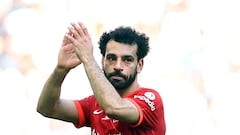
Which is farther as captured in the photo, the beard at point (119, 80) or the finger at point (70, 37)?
the beard at point (119, 80)

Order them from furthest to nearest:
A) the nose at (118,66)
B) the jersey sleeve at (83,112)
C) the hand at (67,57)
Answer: the jersey sleeve at (83,112), the hand at (67,57), the nose at (118,66)

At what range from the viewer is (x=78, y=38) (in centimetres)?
357

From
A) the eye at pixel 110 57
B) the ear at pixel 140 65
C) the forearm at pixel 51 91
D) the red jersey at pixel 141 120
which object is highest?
the eye at pixel 110 57

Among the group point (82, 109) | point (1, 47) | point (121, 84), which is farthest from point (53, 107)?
point (1, 47)

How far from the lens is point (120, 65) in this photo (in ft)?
12.1

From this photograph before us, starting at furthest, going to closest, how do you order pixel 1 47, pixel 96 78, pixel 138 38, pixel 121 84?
1. pixel 1 47
2. pixel 138 38
3. pixel 121 84
4. pixel 96 78

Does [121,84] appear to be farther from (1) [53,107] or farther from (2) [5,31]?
(2) [5,31]

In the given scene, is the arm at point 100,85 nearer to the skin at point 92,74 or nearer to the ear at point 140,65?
the skin at point 92,74

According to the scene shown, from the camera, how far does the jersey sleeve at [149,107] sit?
3.70 m

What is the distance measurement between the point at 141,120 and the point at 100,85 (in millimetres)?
449

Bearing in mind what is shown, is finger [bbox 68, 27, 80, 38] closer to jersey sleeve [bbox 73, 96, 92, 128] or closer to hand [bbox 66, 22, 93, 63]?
hand [bbox 66, 22, 93, 63]

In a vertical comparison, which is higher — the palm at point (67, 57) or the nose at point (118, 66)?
the palm at point (67, 57)

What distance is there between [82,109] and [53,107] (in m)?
0.23

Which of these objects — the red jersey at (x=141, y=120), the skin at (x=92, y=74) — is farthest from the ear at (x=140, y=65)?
the red jersey at (x=141, y=120)
